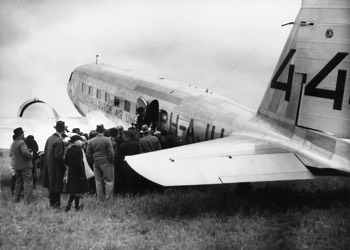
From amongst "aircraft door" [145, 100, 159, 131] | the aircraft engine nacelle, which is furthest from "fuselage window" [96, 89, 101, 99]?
"aircraft door" [145, 100, 159, 131]

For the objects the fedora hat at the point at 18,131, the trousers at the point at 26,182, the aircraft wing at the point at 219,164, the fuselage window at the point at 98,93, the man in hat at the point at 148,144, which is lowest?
the trousers at the point at 26,182

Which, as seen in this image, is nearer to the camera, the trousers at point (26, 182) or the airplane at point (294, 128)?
the airplane at point (294, 128)

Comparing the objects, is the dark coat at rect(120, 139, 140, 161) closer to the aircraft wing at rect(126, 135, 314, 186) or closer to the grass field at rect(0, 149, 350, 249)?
the grass field at rect(0, 149, 350, 249)

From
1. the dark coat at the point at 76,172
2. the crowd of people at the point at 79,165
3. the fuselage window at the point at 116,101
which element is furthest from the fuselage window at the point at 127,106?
the dark coat at the point at 76,172

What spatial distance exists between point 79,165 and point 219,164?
8.99 feet

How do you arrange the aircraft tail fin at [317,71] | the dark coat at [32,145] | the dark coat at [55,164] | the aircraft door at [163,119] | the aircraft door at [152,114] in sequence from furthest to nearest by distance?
the aircraft door at [152,114], the aircraft door at [163,119], the dark coat at [32,145], the dark coat at [55,164], the aircraft tail fin at [317,71]

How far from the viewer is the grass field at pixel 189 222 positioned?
7203 millimetres

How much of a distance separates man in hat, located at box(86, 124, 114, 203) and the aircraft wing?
178cm

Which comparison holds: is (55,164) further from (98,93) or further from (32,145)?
(98,93)

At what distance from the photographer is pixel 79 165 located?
898 centimetres

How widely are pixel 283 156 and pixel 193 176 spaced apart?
2.11m

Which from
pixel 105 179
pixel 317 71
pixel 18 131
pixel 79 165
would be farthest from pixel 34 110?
pixel 317 71

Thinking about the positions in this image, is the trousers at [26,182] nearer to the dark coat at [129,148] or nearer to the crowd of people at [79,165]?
the crowd of people at [79,165]

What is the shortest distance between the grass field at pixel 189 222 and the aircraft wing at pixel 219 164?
0.81m
